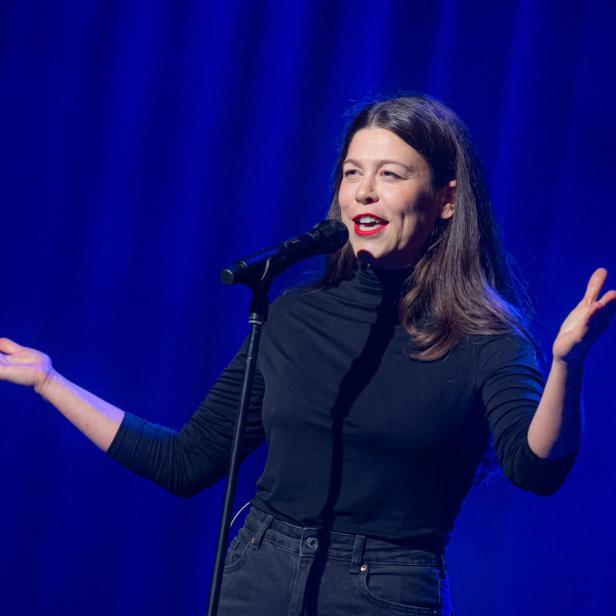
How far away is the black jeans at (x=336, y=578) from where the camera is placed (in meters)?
1.34

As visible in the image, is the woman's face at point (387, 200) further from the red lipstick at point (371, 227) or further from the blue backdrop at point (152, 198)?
the blue backdrop at point (152, 198)

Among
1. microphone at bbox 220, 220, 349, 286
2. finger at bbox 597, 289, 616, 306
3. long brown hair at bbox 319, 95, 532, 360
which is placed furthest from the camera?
long brown hair at bbox 319, 95, 532, 360

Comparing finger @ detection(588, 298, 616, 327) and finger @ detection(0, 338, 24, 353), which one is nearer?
finger @ detection(588, 298, 616, 327)

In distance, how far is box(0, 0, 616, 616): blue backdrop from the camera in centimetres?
245

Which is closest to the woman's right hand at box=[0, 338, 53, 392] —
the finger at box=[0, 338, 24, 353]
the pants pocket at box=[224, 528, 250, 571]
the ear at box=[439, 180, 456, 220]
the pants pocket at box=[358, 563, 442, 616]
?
Answer: the finger at box=[0, 338, 24, 353]

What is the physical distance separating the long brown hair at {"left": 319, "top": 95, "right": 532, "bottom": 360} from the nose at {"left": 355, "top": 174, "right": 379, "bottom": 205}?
0.13m

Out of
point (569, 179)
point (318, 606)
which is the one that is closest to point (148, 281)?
point (569, 179)

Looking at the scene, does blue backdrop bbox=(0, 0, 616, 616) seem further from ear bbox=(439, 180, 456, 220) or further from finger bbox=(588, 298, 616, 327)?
finger bbox=(588, 298, 616, 327)

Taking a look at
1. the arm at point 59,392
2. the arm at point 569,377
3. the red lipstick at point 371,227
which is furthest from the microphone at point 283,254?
the arm at point 59,392

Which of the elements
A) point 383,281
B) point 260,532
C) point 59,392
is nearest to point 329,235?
point 383,281

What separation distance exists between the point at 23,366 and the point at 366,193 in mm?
688

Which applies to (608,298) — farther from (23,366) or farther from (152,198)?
(152,198)

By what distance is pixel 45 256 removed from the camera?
2.46 meters

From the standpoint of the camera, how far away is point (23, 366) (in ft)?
5.32
